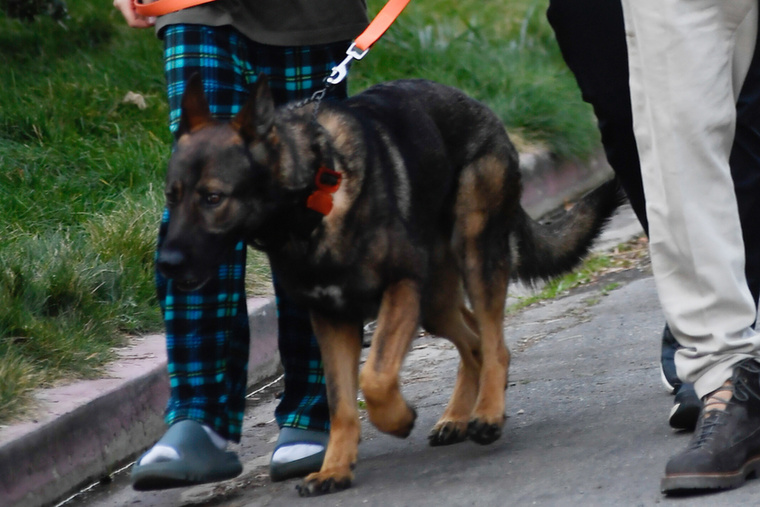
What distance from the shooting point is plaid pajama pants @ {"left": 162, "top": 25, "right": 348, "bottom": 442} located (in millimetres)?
3129

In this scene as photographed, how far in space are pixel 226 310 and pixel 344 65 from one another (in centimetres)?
75

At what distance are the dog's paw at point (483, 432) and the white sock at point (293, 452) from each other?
1.43 ft

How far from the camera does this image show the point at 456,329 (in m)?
3.65

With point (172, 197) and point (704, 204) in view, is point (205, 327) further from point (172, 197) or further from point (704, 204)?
point (704, 204)

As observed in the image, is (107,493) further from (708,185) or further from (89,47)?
(89,47)

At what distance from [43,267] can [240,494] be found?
1.34m

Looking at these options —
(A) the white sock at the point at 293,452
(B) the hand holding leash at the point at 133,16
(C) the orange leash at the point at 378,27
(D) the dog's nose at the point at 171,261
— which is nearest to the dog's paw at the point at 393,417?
(A) the white sock at the point at 293,452

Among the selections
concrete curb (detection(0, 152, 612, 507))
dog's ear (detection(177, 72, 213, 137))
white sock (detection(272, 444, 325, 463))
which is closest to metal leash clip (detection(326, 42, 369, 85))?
dog's ear (detection(177, 72, 213, 137))

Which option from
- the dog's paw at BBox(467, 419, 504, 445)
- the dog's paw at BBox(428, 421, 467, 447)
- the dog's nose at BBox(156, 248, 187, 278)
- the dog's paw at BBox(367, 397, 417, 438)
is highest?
the dog's nose at BBox(156, 248, 187, 278)

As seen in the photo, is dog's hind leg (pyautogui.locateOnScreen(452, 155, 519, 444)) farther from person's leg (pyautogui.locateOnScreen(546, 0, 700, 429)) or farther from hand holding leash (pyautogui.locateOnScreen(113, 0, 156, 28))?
hand holding leash (pyautogui.locateOnScreen(113, 0, 156, 28))

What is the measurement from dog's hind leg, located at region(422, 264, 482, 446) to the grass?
109 centimetres

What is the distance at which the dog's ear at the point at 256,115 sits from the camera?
2.82 metres

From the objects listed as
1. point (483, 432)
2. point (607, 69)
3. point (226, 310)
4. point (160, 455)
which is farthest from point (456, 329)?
point (160, 455)

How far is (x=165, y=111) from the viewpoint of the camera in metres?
6.24
